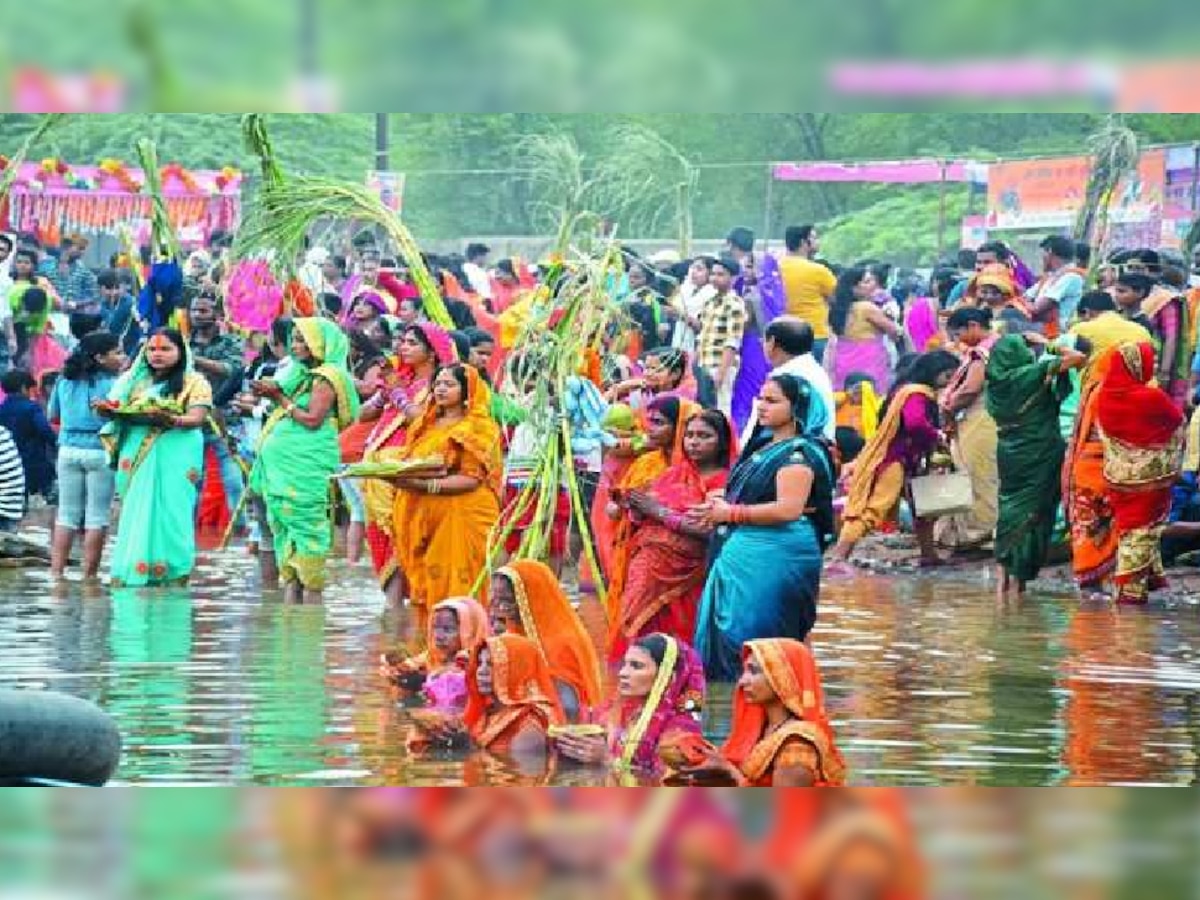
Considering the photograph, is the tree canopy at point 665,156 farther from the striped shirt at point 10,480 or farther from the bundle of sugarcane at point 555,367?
the bundle of sugarcane at point 555,367

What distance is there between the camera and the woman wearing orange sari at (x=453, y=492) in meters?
14.3

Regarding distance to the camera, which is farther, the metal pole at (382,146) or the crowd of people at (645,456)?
the metal pole at (382,146)

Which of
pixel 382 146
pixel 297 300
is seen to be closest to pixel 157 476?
pixel 297 300

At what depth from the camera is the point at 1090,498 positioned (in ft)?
55.5

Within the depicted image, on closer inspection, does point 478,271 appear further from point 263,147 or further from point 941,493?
point 263,147

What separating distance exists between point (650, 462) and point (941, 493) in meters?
4.92

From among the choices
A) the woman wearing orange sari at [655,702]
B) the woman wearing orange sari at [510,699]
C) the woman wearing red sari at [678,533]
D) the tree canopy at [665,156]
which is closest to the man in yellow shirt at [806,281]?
the tree canopy at [665,156]

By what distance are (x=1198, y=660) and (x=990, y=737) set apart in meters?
2.63

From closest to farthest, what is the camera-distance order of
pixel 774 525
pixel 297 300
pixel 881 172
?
1. pixel 774 525
2. pixel 297 300
3. pixel 881 172

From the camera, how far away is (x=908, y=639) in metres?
14.8

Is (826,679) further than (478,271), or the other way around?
(478,271)

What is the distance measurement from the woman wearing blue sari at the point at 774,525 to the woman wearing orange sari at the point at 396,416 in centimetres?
267

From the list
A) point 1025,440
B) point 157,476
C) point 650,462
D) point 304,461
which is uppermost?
point 650,462

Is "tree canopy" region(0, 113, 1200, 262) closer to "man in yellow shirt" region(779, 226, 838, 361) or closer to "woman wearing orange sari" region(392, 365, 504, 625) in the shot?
"man in yellow shirt" region(779, 226, 838, 361)
